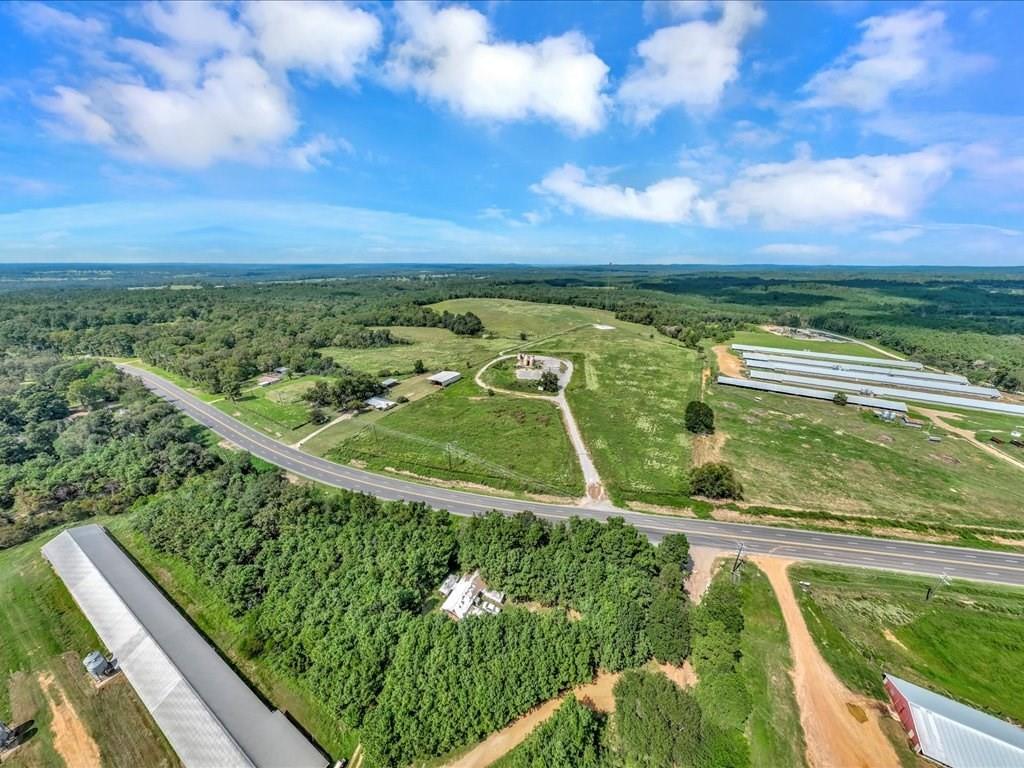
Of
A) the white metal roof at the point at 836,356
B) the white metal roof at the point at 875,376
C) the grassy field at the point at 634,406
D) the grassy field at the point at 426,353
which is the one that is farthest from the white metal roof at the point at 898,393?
the grassy field at the point at 426,353

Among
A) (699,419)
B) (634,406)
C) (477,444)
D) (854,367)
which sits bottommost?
(854,367)

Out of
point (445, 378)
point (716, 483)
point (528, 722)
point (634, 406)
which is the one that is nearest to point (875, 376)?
point (634, 406)

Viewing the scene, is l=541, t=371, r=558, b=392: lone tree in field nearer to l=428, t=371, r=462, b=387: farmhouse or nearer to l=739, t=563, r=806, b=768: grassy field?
l=428, t=371, r=462, b=387: farmhouse

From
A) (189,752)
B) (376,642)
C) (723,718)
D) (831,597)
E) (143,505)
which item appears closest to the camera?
(189,752)

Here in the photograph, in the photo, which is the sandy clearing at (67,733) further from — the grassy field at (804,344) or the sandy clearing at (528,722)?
the grassy field at (804,344)

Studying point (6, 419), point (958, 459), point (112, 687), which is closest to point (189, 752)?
point (112, 687)

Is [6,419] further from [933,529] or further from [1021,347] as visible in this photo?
[1021,347]

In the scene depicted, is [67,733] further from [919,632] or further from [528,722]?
[919,632]

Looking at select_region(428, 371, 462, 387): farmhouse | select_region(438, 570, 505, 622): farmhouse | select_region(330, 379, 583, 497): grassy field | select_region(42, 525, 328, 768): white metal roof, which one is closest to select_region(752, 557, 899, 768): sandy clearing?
select_region(438, 570, 505, 622): farmhouse
